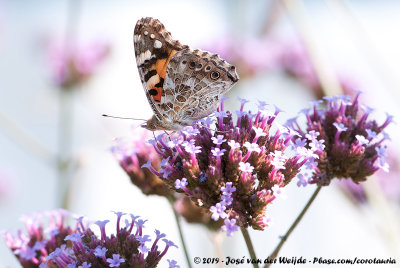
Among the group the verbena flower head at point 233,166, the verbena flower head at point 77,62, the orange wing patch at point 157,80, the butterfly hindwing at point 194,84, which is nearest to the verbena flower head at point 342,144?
the verbena flower head at point 233,166

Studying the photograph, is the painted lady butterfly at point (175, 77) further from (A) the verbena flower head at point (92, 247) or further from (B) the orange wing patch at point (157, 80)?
(A) the verbena flower head at point (92, 247)

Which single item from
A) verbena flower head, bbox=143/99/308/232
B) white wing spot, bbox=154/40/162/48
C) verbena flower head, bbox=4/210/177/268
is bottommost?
verbena flower head, bbox=4/210/177/268

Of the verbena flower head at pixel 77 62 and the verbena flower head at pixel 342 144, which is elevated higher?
the verbena flower head at pixel 342 144

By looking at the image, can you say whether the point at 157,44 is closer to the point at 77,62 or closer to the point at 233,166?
the point at 233,166

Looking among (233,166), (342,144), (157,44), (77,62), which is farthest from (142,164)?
(77,62)

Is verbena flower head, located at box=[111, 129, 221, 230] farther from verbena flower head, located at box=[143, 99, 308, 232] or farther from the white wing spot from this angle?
the white wing spot

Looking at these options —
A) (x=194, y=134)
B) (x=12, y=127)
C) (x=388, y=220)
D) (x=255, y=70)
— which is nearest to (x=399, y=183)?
(x=388, y=220)

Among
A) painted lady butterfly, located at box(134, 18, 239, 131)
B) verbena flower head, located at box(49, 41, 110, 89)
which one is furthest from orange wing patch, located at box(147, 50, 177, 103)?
verbena flower head, located at box(49, 41, 110, 89)
